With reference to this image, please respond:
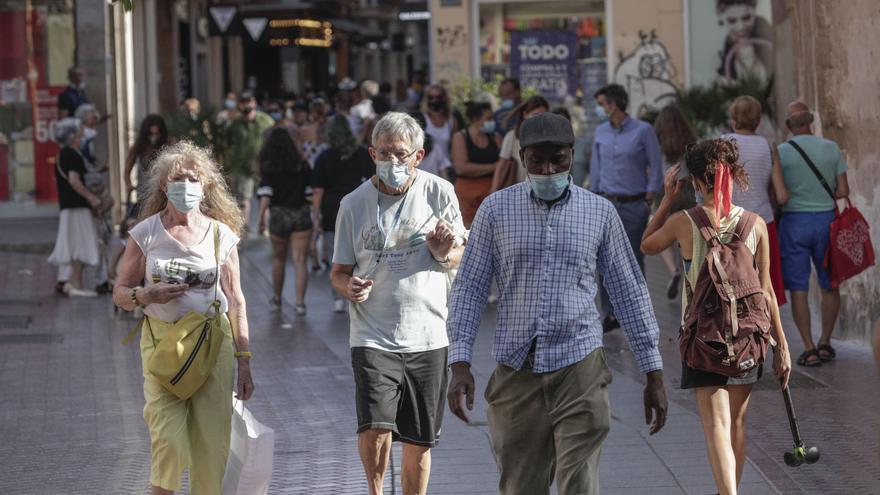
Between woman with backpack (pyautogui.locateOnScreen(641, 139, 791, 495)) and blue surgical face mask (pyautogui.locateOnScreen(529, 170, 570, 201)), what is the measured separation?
125 centimetres

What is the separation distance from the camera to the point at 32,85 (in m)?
22.2

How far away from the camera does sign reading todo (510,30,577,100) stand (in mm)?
23641

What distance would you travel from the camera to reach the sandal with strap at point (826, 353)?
10.3 m

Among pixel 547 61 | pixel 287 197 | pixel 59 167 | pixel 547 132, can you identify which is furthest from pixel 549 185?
pixel 547 61

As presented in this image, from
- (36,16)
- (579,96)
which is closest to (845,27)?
(579,96)

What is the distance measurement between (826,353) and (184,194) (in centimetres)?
568

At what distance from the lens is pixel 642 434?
26.6ft

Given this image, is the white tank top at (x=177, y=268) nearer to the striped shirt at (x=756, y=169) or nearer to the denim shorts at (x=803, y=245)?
the striped shirt at (x=756, y=169)

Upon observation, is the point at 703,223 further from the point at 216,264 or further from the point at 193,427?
the point at 193,427

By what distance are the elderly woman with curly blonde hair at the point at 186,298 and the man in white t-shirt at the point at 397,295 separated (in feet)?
1.55

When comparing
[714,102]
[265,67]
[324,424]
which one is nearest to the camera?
[324,424]

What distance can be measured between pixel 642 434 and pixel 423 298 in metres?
2.49

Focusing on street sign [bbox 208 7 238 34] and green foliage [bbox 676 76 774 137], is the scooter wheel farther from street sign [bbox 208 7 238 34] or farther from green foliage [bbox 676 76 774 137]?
street sign [bbox 208 7 238 34]

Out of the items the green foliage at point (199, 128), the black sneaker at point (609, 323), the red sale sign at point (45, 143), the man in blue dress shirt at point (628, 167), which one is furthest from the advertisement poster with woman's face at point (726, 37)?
the black sneaker at point (609, 323)
